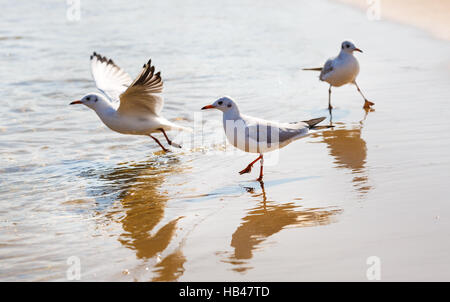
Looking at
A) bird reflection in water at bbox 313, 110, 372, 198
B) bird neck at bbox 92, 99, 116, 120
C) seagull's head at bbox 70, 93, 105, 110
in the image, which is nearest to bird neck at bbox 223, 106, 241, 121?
bird reflection in water at bbox 313, 110, 372, 198

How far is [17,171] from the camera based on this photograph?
666 cm

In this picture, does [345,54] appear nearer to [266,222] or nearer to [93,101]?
[93,101]

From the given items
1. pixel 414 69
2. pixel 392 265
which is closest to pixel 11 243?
pixel 392 265

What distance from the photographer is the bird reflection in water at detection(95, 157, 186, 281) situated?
14.2ft

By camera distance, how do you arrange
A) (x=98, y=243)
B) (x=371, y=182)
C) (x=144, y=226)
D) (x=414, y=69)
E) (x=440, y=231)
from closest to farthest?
1. (x=440, y=231)
2. (x=98, y=243)
3. (x=144, y=226)
4. (x=371, y=182)
5. (x=414, y=69)

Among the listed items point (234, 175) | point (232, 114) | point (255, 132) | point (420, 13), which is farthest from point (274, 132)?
point (420, 13)

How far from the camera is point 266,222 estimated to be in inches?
193

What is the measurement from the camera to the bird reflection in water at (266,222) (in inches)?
172

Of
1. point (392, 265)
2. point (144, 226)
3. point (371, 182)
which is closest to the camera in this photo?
point (392, 265)

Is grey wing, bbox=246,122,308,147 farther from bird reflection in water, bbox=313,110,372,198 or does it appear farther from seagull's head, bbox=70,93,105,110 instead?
seagull's head, bbox=70,93,105,110

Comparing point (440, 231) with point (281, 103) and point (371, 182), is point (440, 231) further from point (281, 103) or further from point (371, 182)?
point (281, 103)

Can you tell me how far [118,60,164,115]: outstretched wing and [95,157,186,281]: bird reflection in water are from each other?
61cm

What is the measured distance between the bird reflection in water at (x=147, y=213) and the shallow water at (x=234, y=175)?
20mm

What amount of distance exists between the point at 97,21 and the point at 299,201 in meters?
13.3
